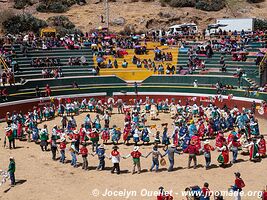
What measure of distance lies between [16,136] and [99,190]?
1135cm

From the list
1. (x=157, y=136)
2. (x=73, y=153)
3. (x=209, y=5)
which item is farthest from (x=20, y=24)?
(x=73, y=153)

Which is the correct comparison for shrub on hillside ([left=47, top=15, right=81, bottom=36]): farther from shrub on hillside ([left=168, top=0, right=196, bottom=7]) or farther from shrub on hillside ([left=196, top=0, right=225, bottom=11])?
shrub on hillside ([left=196, top=0, right=225, bottom=11])

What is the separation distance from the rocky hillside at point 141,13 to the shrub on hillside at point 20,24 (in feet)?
18.5

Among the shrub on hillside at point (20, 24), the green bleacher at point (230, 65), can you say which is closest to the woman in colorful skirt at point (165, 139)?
the green bleacher at point (230, 65)

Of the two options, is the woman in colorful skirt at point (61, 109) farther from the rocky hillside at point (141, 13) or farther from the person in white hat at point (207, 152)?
the rocky hillside at point (141, 13)

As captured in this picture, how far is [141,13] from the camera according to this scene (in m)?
68.8

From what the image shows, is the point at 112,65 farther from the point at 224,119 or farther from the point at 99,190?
the point at 99,190

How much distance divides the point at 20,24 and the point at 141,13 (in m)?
19.2

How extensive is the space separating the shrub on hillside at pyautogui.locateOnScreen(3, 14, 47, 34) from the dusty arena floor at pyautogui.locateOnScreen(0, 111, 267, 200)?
131 ft

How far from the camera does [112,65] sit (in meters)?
45.6

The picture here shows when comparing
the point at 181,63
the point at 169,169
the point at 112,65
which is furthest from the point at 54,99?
the point at 169,169

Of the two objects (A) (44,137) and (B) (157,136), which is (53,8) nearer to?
(A) (44,137)

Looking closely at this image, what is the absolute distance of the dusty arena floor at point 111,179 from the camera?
18500 millimetres

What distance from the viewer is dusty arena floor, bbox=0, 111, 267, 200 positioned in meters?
18.5
